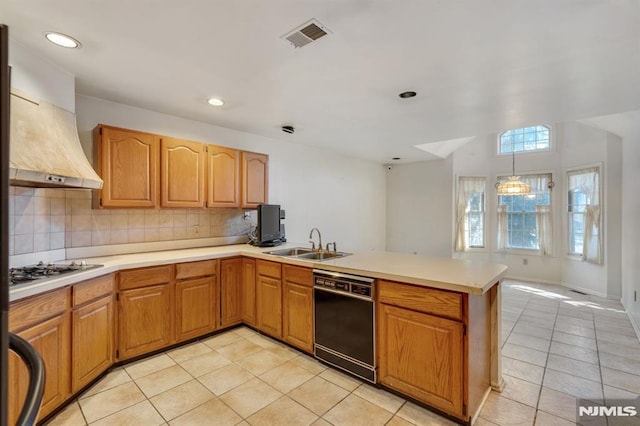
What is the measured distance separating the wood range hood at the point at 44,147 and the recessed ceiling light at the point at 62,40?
0.43 m

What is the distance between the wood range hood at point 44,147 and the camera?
1859 millimetres

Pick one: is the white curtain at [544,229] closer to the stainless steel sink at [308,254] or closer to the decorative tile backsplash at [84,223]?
the stainless steel sink at [308,254]

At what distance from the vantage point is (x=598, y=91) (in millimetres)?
2686

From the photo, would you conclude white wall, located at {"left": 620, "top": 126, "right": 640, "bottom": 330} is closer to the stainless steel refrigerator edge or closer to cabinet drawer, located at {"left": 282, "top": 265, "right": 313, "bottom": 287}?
cabinet drawer, located at {"left": 282, "top": 265, "right": 313, "bottom": 287}

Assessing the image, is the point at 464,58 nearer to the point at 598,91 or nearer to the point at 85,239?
the point at 598,91

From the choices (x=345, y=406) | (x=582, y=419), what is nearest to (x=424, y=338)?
(x=345, y=406)

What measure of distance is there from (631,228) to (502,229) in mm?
2546

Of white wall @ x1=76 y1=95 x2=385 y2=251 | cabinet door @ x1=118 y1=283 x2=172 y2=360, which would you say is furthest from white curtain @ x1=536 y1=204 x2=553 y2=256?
cabinet door @ x1=118 y1=283 x2=172 y2=360

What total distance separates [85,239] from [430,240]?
6.00m

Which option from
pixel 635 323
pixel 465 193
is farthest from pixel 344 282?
pixel 465 193

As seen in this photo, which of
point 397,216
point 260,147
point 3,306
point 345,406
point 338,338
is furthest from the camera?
point 397,216

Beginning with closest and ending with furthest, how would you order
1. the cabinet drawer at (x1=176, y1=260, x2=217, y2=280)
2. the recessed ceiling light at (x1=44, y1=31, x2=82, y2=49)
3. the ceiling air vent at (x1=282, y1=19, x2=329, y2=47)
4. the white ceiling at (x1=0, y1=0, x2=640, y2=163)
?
the white ceiling at (x1=0, y1=0, x2=640, y2=163) → the ceiling air vent at (x1=282, y1=19, x2=329, y2=47) → the recessed ceiling light at (x1=44, y1=31, x2=82, y2=49) → the cabinet drawer at (x1=176, y1=260, x2=217, y2=280)

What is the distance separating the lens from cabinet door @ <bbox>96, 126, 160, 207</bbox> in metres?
2.72

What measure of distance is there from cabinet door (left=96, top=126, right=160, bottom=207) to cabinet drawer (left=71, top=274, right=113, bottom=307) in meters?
0.73
